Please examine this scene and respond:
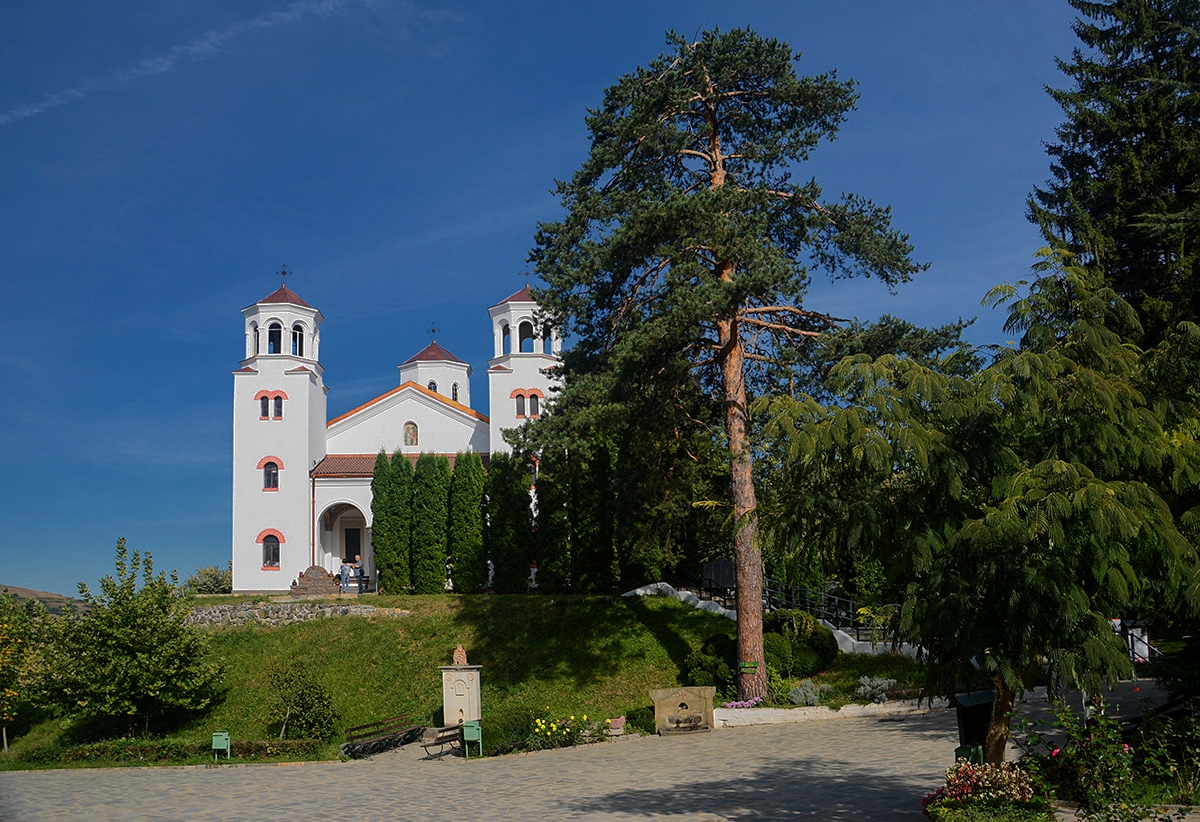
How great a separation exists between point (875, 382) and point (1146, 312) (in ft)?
46.9

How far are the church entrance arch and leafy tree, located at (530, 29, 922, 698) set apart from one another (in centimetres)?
2238

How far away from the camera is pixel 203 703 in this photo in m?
22.3

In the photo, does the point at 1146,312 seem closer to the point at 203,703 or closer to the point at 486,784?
the point at 486,784

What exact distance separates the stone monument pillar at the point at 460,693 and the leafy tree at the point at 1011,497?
493 inches

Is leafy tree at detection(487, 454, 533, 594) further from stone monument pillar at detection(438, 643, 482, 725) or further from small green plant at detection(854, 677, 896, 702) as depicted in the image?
small green plant at detection(854, 677, 896, 702)

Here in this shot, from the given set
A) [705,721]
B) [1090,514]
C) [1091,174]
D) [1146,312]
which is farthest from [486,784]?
[1091,174]

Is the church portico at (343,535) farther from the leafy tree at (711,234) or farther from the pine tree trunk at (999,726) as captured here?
the pine tree trunk at (999,726)

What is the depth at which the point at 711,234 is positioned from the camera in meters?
18.7

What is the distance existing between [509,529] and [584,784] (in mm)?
20812

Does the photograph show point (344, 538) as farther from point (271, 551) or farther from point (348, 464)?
point (271, 551)

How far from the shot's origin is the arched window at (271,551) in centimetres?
3831

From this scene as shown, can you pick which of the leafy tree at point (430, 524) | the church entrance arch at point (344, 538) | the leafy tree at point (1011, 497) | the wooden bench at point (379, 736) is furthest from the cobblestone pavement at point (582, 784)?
the church entrance arch at point (344, 538)

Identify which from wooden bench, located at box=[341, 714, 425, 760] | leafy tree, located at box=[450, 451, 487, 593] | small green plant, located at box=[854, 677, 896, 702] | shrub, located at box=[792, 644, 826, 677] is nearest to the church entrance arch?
leafy tree, located at box=[450, 451, 487, 593]

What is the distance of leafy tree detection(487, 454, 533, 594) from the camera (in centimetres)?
3388
